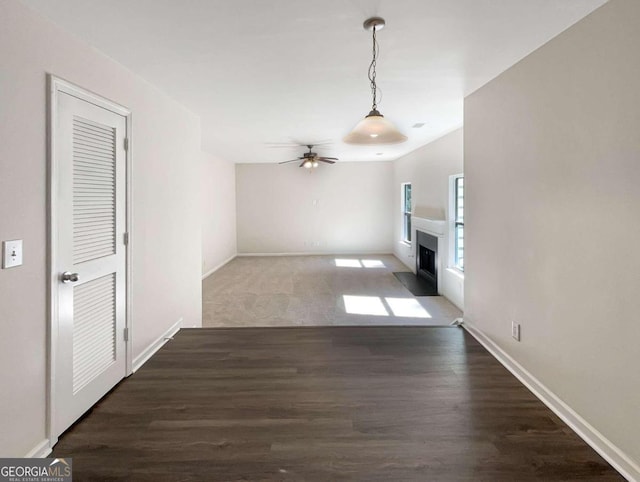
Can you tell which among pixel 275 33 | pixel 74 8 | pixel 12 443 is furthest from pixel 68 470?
pixel 275 33

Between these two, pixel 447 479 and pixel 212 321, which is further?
pixel 212 321

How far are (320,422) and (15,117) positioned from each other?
7.13ft

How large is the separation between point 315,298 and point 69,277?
3910mm

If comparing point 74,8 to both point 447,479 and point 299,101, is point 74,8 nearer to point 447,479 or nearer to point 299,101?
point 299,101

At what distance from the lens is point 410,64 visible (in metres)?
2.73

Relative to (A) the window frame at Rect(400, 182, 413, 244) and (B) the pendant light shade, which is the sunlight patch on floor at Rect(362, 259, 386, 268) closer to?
(A) the window frame at Rect(400, 182, 413, 244)

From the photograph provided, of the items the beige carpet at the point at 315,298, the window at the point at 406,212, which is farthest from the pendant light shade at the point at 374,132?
the window at the point at 406,212

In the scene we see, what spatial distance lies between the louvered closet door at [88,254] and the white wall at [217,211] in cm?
483

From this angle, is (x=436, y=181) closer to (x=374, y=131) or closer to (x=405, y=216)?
(x=405, y=216)

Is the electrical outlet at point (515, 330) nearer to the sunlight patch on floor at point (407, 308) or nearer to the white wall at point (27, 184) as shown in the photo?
the sunlight patch on floor at point (407, 308)

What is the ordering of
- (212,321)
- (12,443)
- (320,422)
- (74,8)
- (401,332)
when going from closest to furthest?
A: 1. (12,443)
2. (74,8)
3. (320,422)
4. (401,332)
5. (212,321)

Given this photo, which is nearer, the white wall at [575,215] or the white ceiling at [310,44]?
the white wall at [575,215]

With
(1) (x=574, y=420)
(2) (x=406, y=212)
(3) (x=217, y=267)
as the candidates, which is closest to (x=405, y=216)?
(2) (x=406, y=212)

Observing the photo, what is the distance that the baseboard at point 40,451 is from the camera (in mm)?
1810
